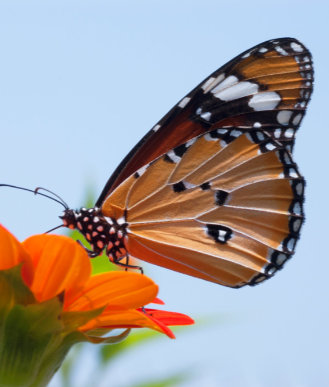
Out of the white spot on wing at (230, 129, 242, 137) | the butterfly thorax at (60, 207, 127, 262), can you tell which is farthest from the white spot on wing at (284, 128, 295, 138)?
the butterfly thorax at (60, 207, 127, 262)

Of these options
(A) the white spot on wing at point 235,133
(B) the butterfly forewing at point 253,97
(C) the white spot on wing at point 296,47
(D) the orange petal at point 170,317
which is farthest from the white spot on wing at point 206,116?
(D) the orange petal at point 170,317

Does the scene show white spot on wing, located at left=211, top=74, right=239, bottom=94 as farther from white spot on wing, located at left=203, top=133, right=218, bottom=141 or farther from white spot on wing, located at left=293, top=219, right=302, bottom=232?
white spot on wing, located at left=293, top=219, right=302, bottom=232

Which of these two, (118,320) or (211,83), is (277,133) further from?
(118,320)

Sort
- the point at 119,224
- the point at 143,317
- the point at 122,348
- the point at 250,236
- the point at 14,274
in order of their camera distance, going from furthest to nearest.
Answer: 1. the point at 122,348
2. the point at 250,236
3. the point at 119,224
4. the point at 143,317
5. the point at 14,274

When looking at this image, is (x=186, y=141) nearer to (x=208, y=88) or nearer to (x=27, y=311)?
(x=208, y=88)

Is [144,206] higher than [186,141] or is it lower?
lower

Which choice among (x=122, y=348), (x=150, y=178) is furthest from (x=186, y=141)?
(x=122, y=348)
